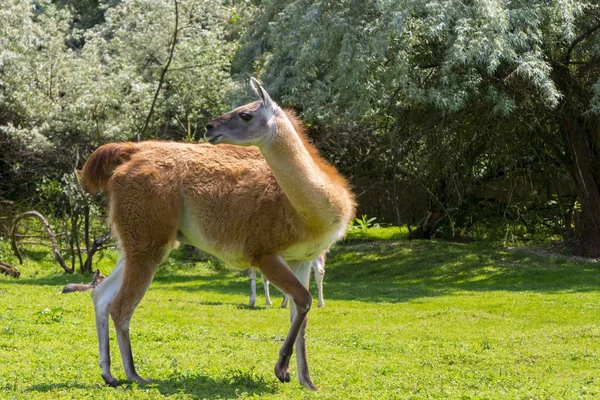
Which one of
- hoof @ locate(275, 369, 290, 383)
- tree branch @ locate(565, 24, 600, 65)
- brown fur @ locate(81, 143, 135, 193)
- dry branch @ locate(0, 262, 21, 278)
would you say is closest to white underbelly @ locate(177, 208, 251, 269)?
brown fur @ locate(81, 143, 135, 193)

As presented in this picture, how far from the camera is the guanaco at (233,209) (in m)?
6.93

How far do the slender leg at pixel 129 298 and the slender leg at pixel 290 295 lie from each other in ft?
3.01

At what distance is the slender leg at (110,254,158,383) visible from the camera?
7.04m

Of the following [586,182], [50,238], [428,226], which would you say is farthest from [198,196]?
[428,226]

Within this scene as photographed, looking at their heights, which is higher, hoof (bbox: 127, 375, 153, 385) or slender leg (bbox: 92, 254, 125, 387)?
slender leg (bbox: 92, 254, 125, 387)

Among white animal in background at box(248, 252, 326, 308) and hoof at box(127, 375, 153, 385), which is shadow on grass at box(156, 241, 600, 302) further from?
hoof at box(127, 375, 153, 385)

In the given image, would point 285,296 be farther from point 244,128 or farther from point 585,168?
point 585,168

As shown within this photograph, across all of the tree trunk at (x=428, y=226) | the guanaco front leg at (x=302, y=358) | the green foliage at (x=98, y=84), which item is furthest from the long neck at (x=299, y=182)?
the tree trunk at (x=428, y=226)

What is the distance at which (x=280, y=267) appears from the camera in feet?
22.7

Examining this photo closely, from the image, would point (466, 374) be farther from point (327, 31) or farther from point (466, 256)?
point (466, 256)

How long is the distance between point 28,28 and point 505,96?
10.9 m

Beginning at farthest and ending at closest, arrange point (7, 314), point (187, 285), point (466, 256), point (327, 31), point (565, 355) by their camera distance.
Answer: point (466, 256) → point (187, 285) → point (327, 31) → point (7, 314) → point (565, 355)

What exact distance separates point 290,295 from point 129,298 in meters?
1.25

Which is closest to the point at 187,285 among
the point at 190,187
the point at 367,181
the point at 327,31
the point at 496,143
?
the point at 327,31
